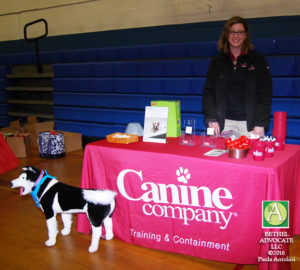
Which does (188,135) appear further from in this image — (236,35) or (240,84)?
(236,35)

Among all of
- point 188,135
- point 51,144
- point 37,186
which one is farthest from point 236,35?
Result: point 51,144

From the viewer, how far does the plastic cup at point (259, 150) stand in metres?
1.69

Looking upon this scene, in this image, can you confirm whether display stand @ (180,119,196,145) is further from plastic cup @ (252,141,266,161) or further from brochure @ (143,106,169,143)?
plastic cup @ (252,141,266,161)

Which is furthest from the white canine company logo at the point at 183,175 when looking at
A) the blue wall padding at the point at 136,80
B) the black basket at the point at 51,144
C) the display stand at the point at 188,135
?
the black basket at the point at 51,144

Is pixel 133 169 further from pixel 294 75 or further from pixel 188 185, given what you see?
pixel 294 75

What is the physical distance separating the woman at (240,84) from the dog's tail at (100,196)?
31.6 inches

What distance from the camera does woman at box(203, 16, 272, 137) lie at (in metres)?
2.20

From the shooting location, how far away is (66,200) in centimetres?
208

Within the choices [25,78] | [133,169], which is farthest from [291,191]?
[25,78]

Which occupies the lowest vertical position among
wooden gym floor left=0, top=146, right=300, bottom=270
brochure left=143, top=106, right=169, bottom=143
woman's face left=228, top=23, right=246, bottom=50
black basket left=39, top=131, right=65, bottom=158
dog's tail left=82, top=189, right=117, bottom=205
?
wooden gym floor left=0, top=146, right=300, bottom=270

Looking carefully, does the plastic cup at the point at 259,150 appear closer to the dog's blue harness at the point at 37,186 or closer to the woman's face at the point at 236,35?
the woman's face at the point at 236,35

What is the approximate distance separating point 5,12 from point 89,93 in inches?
107

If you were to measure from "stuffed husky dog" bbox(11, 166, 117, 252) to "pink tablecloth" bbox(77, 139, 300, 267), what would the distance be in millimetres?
137

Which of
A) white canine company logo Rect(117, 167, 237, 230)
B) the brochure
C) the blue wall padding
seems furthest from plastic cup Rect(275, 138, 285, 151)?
the blue wall padding
